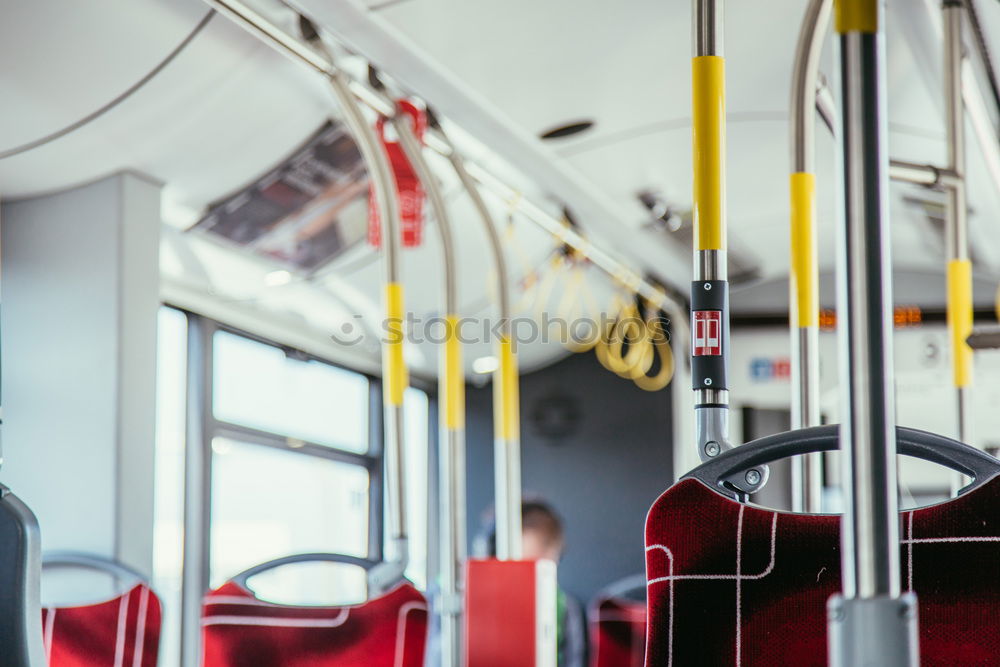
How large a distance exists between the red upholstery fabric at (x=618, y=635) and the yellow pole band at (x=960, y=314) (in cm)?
230

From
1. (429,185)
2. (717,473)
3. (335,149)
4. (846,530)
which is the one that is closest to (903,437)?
(717,473)

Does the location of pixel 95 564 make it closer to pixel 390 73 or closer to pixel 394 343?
pixel 394 343

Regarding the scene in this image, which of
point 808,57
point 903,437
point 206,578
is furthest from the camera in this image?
point 206,578

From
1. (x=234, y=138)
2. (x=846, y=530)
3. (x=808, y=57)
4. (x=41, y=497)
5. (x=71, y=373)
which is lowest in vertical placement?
(x=846, y=530)

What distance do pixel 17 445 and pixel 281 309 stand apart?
1.74 metres

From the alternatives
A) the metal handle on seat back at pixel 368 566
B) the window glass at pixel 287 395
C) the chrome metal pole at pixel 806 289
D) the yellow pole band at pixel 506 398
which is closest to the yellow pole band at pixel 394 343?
the yellow pole band at pixel 506 398

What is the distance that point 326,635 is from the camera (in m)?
2.05

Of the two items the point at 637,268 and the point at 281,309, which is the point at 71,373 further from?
the point at 637,268

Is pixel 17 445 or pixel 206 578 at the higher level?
pixel 17 445

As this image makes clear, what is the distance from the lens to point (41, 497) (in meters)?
3.18

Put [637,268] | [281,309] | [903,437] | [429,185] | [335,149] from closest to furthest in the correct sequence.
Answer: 1. [903,437]
2. [429,185]
3. [335,149]
4. [281,309]
5. [637,268]

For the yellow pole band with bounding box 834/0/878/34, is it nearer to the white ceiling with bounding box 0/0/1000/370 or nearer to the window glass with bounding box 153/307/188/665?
the white ceiling with bounding box 0/0/1000/370

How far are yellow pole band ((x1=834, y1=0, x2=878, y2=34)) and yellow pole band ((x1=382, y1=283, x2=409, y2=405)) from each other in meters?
2.12

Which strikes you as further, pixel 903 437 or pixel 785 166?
pixel 785 166
